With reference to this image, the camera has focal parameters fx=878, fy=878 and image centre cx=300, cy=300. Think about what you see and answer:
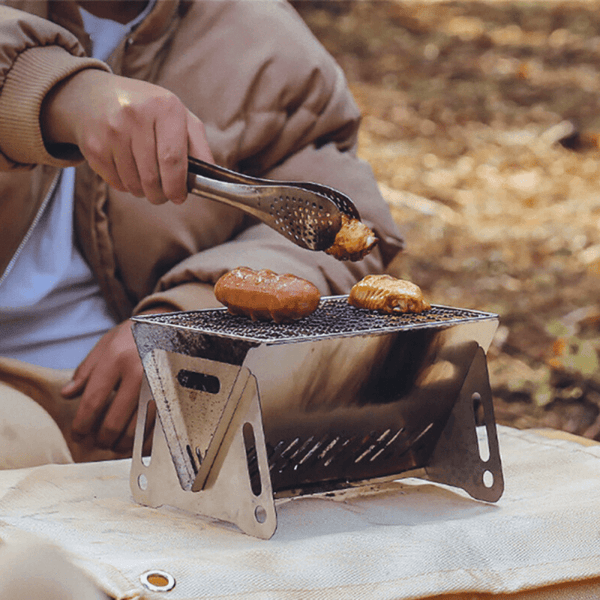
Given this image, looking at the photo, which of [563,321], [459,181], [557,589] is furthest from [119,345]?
[459,181]

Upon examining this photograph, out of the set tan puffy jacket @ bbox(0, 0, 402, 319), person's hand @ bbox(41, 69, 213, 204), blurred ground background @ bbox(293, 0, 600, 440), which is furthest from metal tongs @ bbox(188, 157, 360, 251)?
blurred ground background @ bbox(293, 0, 600, 440)

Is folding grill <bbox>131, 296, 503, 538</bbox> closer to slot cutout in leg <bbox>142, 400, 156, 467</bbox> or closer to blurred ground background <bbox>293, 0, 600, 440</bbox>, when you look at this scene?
slot cutout in leg <bbox>142, 400, 156, 467</bbox>

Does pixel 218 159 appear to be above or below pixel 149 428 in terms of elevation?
above

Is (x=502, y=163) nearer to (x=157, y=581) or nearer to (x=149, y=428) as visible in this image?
(x=149, y=428)

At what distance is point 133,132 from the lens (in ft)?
6.16

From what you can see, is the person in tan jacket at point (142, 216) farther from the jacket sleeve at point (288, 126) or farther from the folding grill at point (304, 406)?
the folding grill at point (304, 406)

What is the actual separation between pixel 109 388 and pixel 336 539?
0.92m

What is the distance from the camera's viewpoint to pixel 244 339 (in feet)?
5.40

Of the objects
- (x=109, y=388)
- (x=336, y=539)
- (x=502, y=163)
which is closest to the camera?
(x=336, y=539)

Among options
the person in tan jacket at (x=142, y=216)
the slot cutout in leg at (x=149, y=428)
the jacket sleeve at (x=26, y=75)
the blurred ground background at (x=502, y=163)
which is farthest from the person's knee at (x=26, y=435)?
the blurred ground background at (x=502, y=163)

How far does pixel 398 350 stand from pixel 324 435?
243 mm

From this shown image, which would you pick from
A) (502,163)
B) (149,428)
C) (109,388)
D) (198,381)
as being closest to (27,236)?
(109,388)

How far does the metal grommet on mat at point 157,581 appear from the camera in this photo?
1.38m

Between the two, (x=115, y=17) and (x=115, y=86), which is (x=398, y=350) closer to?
(x=115, y=86)
